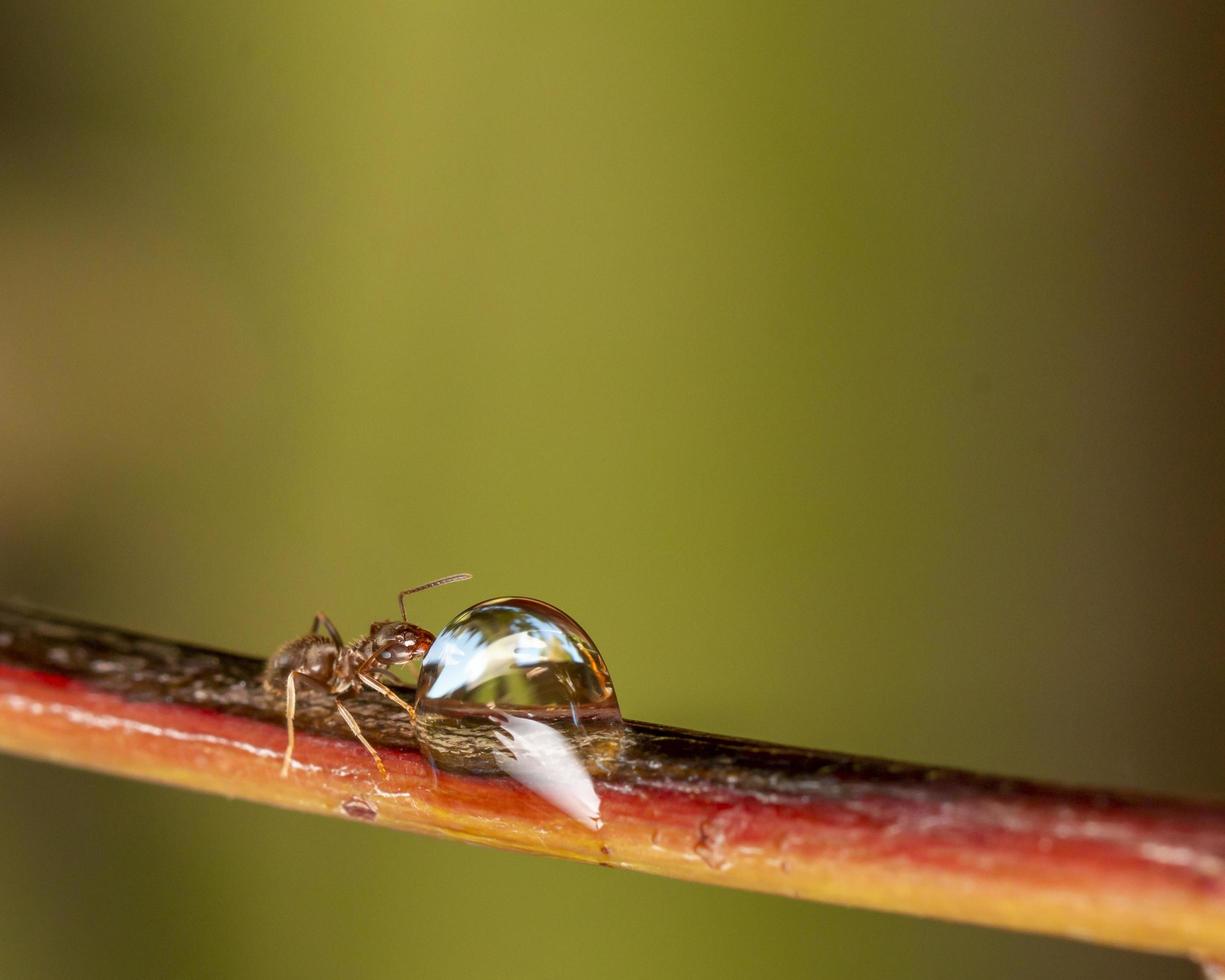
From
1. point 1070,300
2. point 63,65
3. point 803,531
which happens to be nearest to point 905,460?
point 803,531

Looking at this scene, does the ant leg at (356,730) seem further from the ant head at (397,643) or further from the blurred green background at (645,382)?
the blurred green background at (645,382)

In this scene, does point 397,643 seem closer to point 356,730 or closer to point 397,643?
point 397,643

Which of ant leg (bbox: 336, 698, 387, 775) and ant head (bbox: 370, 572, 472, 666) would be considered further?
ant head (bbox: 370, 572, 472, 666)

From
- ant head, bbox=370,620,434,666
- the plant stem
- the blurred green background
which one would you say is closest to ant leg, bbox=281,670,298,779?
the plant stem

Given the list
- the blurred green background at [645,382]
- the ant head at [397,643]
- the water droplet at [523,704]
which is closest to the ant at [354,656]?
the ant head at [397,643]

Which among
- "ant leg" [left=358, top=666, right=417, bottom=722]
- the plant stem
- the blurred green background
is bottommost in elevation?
the plant stem

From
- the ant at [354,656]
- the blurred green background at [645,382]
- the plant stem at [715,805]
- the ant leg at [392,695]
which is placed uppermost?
the blurred green background at [645,382]

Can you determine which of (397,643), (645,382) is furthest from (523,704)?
(645,382)

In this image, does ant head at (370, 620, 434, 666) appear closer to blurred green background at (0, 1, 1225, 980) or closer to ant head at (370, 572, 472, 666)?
ant head at (370, 572, 472, 666)
